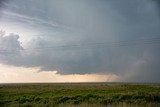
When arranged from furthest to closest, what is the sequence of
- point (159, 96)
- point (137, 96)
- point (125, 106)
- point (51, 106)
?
1. point (137, 96)
2. point (159, 96)
3. point (51, 106)
4. point (125, 106)

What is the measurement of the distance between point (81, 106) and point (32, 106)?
13.1 ft

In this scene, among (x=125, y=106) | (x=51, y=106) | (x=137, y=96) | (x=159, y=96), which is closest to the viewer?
(x=125, y=106)

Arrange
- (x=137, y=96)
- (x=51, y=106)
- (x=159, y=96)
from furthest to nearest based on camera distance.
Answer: (x=137, y=96) → (x=159, y=96) → (x=51, y=106)

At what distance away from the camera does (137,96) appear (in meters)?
33.2

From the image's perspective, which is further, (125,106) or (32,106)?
(32,106)

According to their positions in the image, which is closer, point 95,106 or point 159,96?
point 95,106

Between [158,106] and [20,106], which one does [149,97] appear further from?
[20,106]

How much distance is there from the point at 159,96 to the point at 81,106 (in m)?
11.6

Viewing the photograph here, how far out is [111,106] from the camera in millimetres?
21812

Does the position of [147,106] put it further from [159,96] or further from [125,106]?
[159,96]

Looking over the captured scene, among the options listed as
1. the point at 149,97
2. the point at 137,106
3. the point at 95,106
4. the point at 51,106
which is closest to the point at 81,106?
the point at 95,106

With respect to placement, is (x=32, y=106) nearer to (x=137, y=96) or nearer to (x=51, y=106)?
(x=51, y=106)

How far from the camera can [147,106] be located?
71.5 feet

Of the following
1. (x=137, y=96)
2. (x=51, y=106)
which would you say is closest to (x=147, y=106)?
(x=51, y=106)
